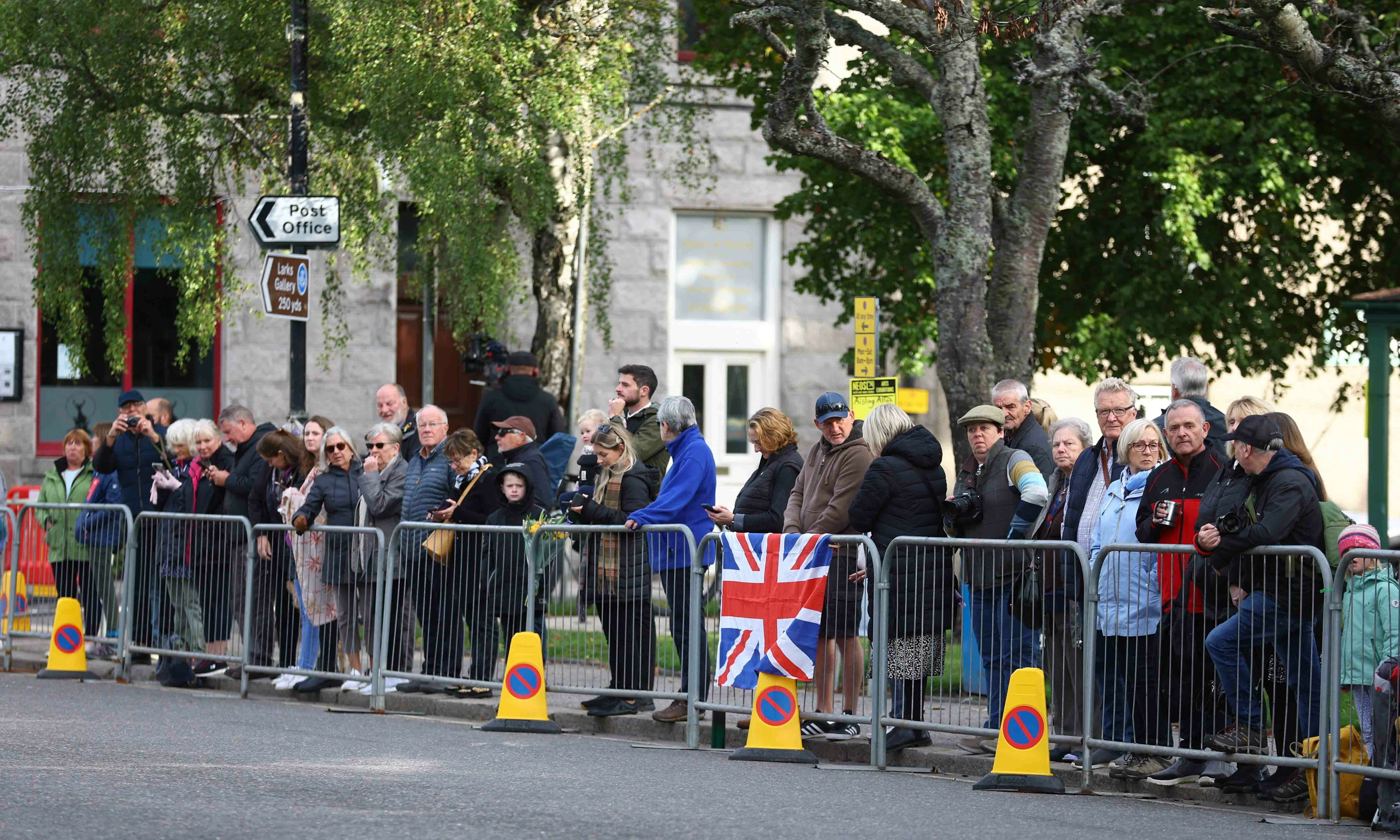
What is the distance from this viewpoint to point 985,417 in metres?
10.6

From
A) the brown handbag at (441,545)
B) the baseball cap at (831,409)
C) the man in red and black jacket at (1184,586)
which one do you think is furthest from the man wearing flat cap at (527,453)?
the man in red and black jacket at (1184,586)

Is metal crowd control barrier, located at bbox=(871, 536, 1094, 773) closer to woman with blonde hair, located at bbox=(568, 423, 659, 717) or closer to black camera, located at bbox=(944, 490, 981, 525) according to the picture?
black camera, located at bbox=(944, 490, 981, 525)

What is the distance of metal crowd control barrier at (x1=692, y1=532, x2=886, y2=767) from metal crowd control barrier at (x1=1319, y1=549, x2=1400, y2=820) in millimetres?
2467

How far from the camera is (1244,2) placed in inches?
514

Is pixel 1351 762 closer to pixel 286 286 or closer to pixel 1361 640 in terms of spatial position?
pixel 1361 640

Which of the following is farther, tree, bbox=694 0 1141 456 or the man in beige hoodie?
tree, bbox=694 0 1141 456

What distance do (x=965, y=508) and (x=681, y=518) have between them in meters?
1.89

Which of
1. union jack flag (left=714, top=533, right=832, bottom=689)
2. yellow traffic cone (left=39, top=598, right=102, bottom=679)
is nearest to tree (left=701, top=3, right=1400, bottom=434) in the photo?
yellow traffic cone (left=39, top=598, right=102, bottom=679)

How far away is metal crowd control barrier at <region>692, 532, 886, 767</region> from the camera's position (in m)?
10.1

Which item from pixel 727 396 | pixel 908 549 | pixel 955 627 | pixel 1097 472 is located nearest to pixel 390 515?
pixel 908 549

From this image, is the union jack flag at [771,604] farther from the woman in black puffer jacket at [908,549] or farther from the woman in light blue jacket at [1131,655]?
the woman in light blue jacket at [1131,655]

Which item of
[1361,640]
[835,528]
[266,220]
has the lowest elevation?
[1361,640]

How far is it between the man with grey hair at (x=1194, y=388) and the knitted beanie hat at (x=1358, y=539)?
1.60 meters

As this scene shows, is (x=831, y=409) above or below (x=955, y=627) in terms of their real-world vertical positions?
above
